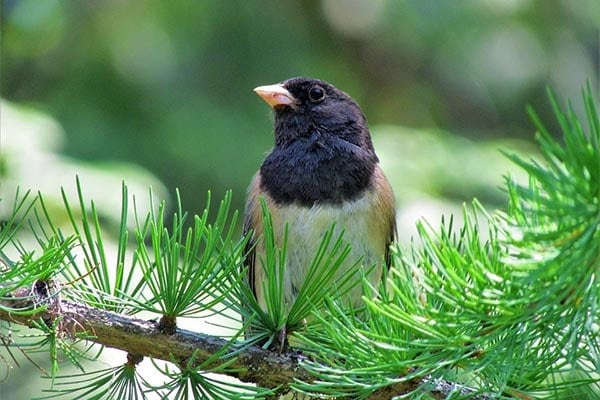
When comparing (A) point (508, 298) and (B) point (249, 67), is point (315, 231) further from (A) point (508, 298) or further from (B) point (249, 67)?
(B) point (249, 67)

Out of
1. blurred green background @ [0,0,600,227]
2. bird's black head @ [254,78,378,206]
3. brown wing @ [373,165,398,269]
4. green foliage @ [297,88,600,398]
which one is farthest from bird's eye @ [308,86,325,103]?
green foliage @ [297,88,600,398]

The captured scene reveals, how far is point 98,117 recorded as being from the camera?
501cm

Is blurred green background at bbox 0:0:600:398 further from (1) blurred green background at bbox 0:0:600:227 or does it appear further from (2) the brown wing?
(2) the brown wing

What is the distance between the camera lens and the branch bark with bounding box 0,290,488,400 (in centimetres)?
147

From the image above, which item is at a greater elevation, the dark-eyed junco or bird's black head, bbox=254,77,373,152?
bird's black head, bbox=254,77,373,152

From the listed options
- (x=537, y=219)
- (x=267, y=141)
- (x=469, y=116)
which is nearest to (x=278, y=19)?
(x=267, y=141)

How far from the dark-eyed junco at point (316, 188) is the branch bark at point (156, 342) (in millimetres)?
733

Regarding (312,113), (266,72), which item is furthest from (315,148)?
(266,72)

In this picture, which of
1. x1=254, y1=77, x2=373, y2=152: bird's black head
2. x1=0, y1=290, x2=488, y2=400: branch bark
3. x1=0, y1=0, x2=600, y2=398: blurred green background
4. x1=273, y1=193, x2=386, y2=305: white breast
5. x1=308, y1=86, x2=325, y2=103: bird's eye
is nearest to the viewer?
x1=0, y1=290, x2=488, y2=400: branch bark

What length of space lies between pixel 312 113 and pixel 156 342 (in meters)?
1.41

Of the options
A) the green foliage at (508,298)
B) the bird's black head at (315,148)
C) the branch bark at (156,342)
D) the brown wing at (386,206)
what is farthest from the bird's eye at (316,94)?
the green foliage at (508,298)

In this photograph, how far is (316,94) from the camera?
289cm

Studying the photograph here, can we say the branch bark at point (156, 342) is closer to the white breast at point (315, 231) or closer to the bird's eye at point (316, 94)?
the white breast at point (315, 231)

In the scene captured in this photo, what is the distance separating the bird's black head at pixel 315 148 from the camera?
2.48 meters
